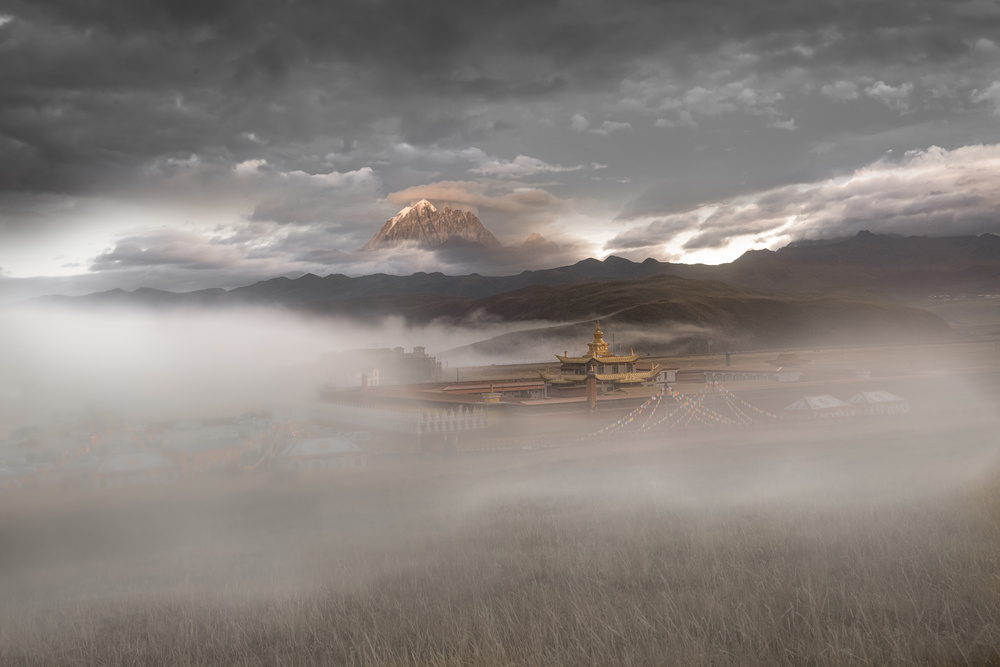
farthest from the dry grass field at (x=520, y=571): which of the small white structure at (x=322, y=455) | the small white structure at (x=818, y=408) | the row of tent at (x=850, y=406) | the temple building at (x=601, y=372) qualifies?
the temple building at (x=601, y=372)

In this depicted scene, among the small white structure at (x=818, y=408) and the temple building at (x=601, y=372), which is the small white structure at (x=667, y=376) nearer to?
the temple building at (x=601, y=372)

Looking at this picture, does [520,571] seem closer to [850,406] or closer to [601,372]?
[601,372]

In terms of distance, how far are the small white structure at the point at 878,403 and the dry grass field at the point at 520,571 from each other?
18.0 m

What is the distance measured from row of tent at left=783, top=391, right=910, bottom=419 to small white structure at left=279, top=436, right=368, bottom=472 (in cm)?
2406

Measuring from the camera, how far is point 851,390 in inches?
1515

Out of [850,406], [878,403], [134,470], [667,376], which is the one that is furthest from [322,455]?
[878,403]

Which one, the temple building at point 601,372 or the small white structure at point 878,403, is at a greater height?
the temple building at point 601,372

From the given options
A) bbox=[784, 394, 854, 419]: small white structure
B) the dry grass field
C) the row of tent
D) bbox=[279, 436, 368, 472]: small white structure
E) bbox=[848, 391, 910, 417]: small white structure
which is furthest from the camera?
bbox=[848, 391, 910, 417]: small white structure

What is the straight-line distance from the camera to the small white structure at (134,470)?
20.4 metres

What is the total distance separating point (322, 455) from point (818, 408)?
2710 centimetres

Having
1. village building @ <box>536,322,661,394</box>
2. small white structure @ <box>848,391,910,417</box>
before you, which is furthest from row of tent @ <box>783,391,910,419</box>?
village building @ <box>536,322,661,394</box>

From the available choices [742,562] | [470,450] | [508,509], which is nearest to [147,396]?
[470,450]

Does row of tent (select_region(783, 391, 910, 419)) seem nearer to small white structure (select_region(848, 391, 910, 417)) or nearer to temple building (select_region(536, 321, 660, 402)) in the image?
small white structure (select_region(848, 391, 910, 417))

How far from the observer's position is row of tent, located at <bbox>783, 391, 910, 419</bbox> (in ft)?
120
